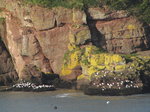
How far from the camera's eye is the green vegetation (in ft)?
206

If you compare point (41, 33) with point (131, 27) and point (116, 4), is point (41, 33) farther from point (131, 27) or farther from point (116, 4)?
point (131, 27)

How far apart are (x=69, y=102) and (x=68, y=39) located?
13568mm

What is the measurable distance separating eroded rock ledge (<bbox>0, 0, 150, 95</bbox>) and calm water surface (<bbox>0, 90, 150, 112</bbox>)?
3.99 m

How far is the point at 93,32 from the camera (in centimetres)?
6294

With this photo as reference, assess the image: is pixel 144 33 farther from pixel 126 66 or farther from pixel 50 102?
pixel 50 102

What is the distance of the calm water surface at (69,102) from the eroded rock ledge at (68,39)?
3.99 meters

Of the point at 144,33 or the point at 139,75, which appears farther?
the point at 144,33

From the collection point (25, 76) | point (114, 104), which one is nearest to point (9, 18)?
point (25, 76)

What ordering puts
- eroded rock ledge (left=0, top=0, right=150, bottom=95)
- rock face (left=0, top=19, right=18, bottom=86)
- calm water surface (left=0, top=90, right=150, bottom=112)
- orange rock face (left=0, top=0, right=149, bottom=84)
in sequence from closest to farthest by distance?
calm water surface (left=0, top=90, right=150, bottom=112), eroded rock ledge (left=0, top=0, right=150, bottom=95), orange rock face (left=0, top=0, right=149, bottom=84), rock face (left=0, top=19, right=18, bottom=86)

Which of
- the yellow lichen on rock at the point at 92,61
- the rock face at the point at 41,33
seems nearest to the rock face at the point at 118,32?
the rock face at the point at 41,33

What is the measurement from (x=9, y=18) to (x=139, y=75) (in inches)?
686

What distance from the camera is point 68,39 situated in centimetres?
6284

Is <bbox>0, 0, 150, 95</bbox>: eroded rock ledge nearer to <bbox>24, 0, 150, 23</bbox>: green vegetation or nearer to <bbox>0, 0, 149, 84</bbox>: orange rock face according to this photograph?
<bbox>0, 0, 149, 84</bbox>: orange rock face

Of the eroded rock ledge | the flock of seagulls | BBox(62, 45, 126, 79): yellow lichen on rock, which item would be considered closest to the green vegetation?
the eroded rock ledge
